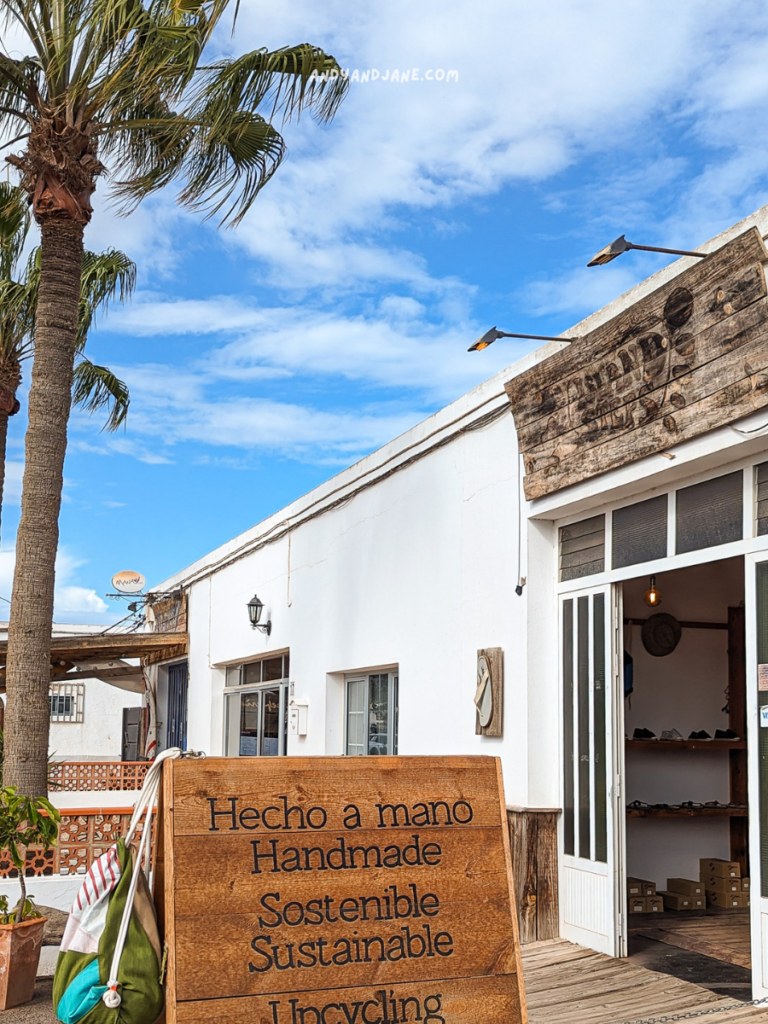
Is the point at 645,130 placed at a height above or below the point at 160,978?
above

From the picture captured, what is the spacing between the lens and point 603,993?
5.47 meters

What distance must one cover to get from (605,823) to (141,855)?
3974mm

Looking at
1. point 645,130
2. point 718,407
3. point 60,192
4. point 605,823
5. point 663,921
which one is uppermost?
point 645,130

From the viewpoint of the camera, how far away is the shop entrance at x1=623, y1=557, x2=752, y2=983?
8.27 meters

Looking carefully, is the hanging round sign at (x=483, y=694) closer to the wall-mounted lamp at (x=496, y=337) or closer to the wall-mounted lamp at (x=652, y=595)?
the wall-mounted lamp at (x=652, y=595)

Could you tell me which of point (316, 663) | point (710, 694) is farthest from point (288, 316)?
point (710, 694)

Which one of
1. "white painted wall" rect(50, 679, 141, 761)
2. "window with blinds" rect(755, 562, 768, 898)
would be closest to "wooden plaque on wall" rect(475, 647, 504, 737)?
"window with blinds" rect(755, 562, 768, 898)

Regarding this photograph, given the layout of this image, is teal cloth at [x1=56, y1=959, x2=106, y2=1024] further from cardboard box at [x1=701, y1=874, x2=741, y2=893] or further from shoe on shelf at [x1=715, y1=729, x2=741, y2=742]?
shoe on shelf at [x1=715, y1=729, x2=741, y2=742]

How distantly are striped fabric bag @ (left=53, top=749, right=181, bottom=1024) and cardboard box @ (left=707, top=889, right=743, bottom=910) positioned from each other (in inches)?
256

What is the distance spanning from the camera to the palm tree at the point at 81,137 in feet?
25.3

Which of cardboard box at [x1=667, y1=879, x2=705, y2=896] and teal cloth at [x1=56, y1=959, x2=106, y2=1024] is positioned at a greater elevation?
teal cloth at [x1=56, y1=959, x2=106, y2=1024]

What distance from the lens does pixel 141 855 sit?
307 centimetres

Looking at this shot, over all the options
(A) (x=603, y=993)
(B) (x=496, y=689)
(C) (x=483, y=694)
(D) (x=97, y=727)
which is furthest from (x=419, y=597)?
(D) (x=97, y=727)

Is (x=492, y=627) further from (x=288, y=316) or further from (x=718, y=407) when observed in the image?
(x=288, y=316)
